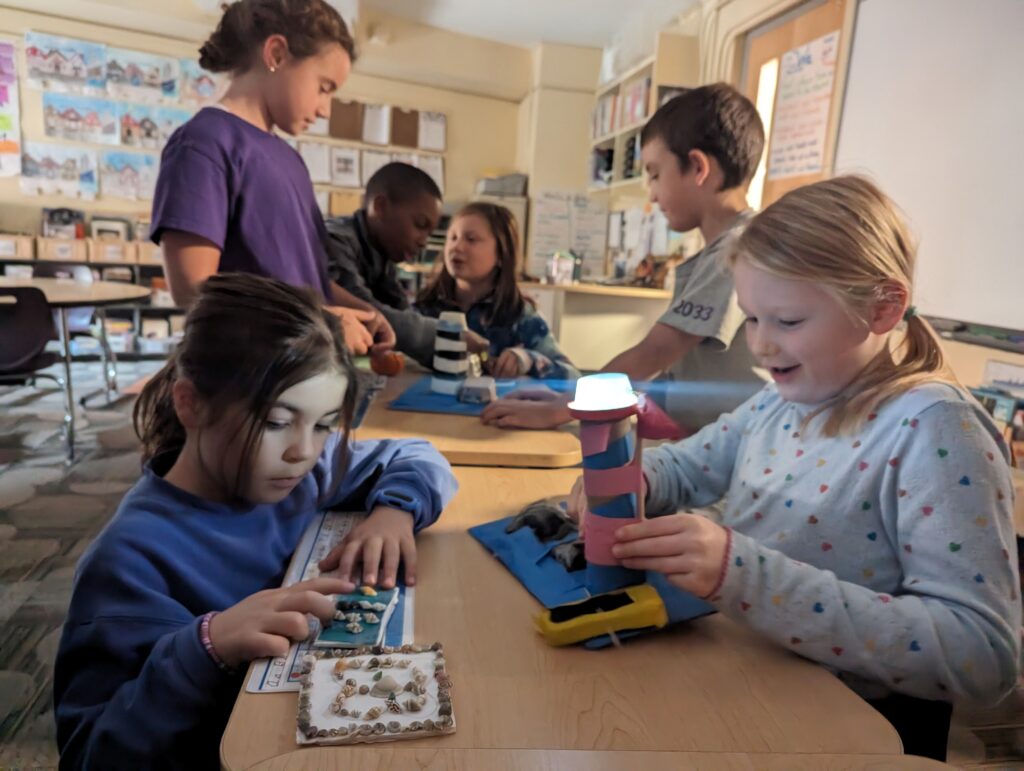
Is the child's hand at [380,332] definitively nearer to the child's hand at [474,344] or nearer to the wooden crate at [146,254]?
the child's hand at [474,344]

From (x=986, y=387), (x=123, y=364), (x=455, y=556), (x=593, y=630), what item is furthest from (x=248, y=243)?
(x=123, y=364)

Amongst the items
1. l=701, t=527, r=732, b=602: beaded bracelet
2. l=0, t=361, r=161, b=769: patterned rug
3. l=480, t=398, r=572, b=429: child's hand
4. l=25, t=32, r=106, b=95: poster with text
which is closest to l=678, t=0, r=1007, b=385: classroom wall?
l=480, t=398, r=572, b=429: child's hand

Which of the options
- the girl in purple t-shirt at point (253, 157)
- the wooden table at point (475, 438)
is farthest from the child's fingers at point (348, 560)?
the girl in purple t-shirt at point (253, 157)

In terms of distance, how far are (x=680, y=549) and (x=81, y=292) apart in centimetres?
346

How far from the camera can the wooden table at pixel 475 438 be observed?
1.10 metres

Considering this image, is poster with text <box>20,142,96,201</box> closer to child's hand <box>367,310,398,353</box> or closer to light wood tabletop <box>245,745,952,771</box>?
child's hand <box>367,310,398,353</box>

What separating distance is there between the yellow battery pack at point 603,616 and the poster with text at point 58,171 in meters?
5.41

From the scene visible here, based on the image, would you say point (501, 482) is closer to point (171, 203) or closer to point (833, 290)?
point (833, 290)

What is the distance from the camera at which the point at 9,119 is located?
465 cm

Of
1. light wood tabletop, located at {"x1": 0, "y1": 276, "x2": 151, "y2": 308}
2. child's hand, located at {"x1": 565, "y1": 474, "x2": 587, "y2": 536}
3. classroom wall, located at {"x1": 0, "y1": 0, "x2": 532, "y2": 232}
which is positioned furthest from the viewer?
classroom wall, located at {"x1": 0, "y1": 0, "x2": 532, "y2": 232}

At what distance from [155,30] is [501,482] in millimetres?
4959

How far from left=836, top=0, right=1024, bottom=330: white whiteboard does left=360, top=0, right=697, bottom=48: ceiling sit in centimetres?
201

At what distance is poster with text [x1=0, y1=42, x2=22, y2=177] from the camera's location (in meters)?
4.55

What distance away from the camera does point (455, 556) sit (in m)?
0.77
